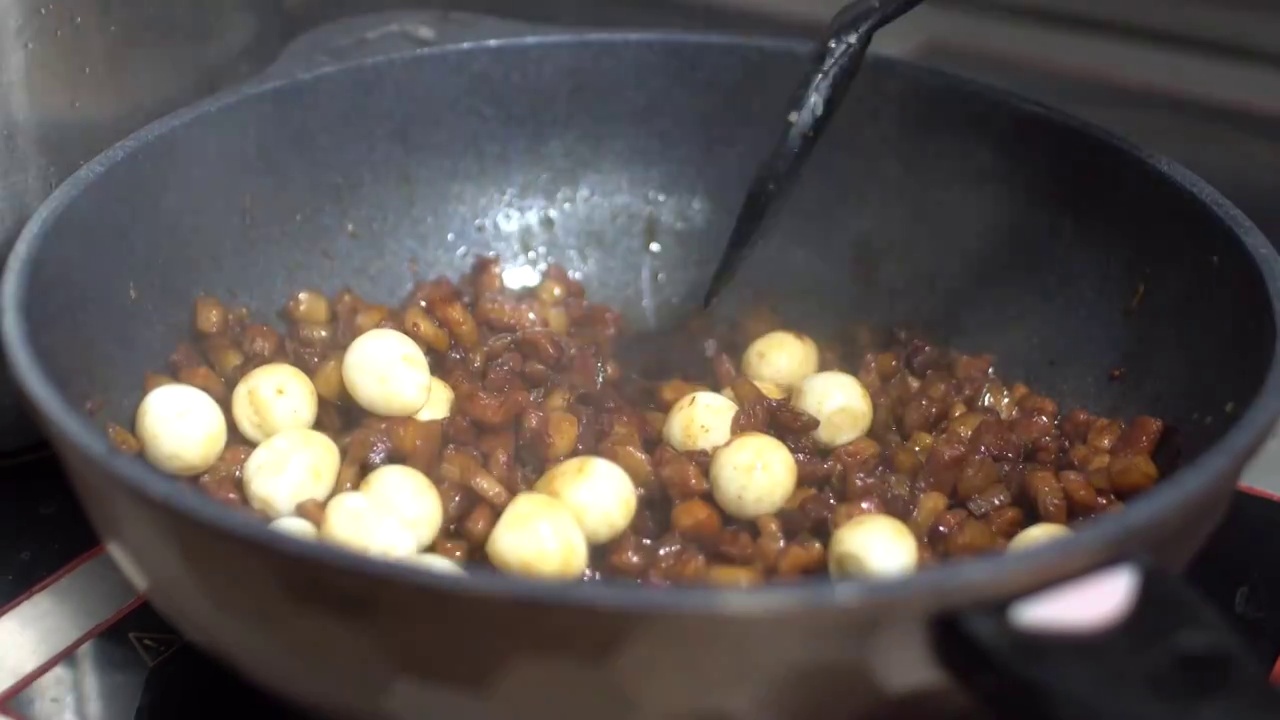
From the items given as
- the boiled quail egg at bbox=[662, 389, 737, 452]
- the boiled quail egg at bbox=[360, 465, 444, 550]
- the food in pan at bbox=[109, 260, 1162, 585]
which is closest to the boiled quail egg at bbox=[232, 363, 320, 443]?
the food in pan at bbox=[109, 260, 1162, 585]

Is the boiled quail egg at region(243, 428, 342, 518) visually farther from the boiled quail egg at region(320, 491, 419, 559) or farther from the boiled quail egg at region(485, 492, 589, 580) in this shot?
the boiled quail egg at region(485, 492, 589, 580)

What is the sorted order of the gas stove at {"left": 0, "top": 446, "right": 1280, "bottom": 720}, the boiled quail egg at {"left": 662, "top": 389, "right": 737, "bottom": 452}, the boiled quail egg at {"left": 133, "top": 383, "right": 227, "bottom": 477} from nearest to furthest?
the gas stove at {"left": 0, "top": 446, "right": 1280, "bottom": 720} < the boiled quail egg at {"left": 133, "top": 383, "right": 227, "bottom": 477} < the boiled quail egg at {"left": 662, "top": 389, "right": 737, "bottom": 452}

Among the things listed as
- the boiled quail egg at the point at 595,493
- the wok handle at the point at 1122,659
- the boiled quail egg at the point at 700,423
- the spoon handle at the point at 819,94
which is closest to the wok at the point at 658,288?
the wok handle at the point at 1122,659

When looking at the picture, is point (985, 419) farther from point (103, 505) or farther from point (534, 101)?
point (103, 505)

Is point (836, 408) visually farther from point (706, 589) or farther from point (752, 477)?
point (706, 589)

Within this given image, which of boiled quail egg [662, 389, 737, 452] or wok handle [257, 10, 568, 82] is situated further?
wok handle [257, 10, 568, 82]

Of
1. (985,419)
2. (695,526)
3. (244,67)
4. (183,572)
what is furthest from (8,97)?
(985,419)

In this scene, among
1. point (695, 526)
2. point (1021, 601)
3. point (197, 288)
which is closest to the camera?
point (1021, 601)
